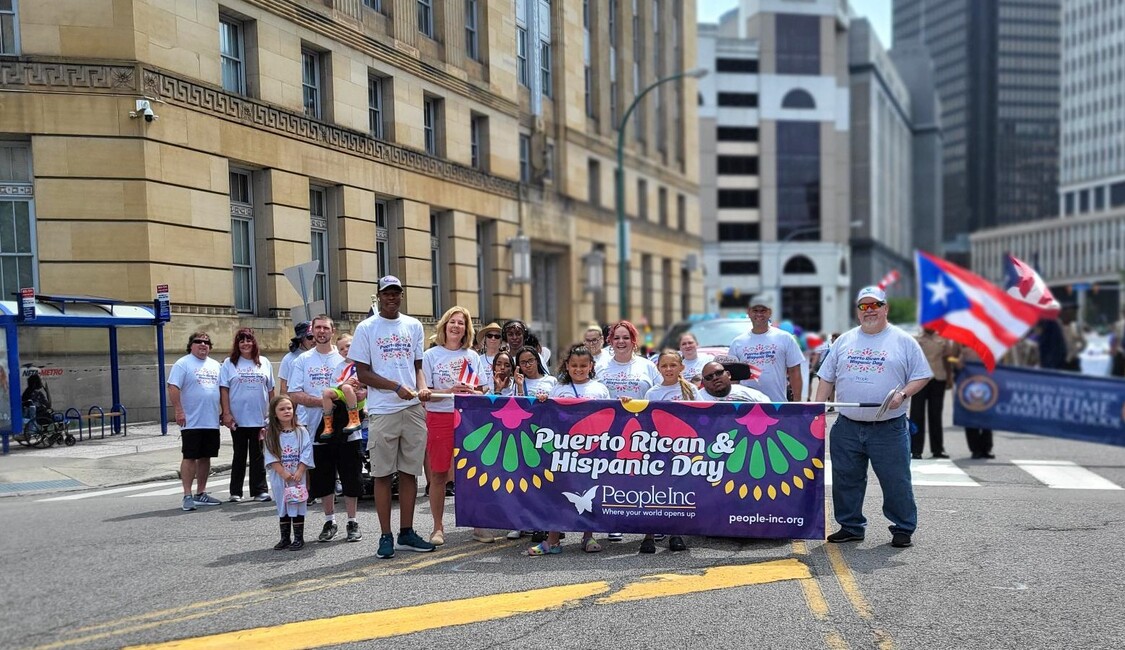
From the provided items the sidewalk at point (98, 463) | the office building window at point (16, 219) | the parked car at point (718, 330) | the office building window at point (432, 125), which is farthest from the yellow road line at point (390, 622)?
the office building window at point (16, 219)

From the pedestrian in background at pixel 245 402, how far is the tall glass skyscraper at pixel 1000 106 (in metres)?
184

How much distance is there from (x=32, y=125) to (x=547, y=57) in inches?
327

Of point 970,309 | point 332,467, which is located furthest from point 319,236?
point 970,309

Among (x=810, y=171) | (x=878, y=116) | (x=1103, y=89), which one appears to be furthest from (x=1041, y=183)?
(x=810, y=171)

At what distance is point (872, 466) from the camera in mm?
7414

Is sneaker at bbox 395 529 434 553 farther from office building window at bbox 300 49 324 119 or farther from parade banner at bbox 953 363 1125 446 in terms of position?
office building window at bbox 300 49 324 119

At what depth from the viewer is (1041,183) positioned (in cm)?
18425

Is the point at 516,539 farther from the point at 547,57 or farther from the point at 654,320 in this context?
the point at 654,320

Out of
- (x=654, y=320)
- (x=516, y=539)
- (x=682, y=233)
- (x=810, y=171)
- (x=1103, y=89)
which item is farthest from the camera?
(x=1103, y=89)

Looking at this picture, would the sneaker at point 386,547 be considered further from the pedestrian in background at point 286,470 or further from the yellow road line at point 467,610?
the yellow road line at point 467,610

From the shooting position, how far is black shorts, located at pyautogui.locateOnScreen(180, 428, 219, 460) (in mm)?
10016

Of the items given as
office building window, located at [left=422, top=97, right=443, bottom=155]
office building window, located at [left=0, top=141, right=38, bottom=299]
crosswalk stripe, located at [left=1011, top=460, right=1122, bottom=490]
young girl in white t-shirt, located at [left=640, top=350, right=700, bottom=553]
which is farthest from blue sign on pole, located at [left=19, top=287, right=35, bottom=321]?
crosswalk stripe, located at [left=1011, top=460, right=1122, bottom=490]

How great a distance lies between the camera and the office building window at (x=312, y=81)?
15.6 m

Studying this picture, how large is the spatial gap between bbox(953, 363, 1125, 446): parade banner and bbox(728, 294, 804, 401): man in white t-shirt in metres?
3.71
